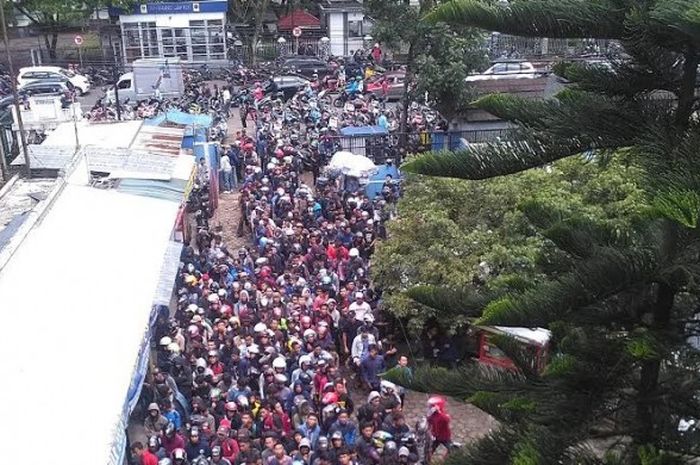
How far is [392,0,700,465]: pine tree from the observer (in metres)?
3.70

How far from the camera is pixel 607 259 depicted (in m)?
3.74

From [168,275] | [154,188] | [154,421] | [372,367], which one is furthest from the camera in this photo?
[154,188]

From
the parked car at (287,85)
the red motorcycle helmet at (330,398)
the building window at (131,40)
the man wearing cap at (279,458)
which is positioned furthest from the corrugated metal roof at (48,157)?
the building window at (131,40)

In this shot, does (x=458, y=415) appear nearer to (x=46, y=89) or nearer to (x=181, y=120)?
(x=181, y=120)

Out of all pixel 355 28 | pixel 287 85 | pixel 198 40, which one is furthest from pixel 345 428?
pixel 355 28

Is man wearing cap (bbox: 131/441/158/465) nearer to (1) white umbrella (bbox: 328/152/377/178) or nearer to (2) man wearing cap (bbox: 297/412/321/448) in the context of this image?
(2) man wearing cap (bbox: 297/412/321/448)

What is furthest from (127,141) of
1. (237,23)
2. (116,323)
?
(237,23)

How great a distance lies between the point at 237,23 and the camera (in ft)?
126

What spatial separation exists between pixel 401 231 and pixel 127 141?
6483 mm

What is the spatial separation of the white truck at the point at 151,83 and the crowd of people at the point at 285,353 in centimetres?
1268

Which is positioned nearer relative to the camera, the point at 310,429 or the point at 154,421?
the point at 310,429

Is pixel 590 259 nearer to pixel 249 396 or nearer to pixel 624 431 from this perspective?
pixel 624 431

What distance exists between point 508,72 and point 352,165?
1000 cm

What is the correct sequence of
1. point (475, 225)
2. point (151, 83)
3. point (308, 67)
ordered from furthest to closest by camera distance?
point (308, 67), point (151, 83), point (475, 225)
